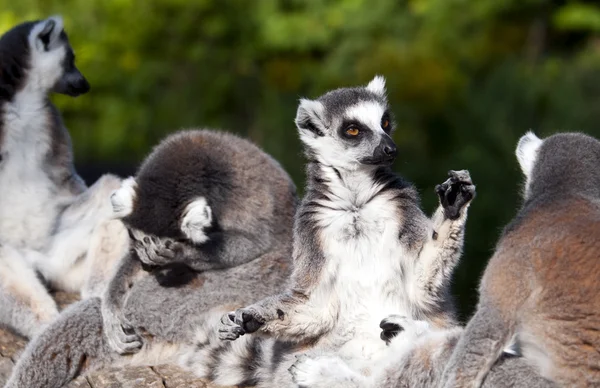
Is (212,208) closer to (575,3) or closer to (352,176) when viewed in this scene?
(352,176)

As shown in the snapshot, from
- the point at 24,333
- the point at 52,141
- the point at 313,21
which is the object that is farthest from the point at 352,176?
the point at 313,21

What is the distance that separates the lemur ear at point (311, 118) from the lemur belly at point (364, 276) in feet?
1.70

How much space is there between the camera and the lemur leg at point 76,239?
6.73 m

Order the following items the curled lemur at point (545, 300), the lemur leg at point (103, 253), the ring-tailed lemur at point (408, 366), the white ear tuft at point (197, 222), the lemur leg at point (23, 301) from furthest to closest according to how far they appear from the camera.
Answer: the lemur leg at point (103, 253)
the lemur leg at point (23, 301)
the white ear tuft at point (197, 222)
the ring-tailed lemur at point (408, 366)
the curled lemur at point (545, 300)

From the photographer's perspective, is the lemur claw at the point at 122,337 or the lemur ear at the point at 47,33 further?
the lemur ear at the point at 47,33

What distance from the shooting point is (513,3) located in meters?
16.9

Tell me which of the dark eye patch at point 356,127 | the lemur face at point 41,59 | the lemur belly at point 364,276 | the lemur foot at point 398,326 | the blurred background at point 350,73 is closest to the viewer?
the lemur foot at point 398,326

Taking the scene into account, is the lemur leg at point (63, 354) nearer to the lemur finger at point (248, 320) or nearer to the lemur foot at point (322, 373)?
the lemur finger at point (248, 320)

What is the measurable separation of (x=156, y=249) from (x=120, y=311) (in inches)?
16.3

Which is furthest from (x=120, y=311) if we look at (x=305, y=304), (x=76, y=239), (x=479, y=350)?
(x=479, y=350)

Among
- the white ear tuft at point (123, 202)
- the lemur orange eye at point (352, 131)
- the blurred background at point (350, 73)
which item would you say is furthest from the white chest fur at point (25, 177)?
the blurred background at point (350, 73)

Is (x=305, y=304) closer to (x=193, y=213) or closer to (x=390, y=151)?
(x=390, y=151)

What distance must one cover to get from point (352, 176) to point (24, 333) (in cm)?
266

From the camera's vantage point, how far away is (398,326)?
4379 mm
